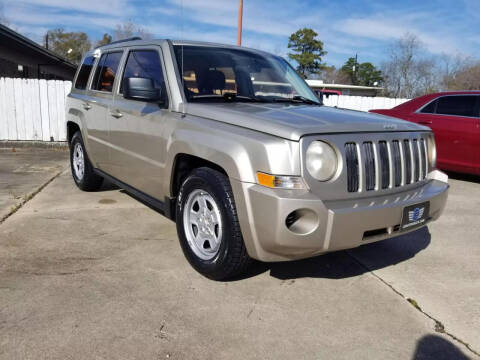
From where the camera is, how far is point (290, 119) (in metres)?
2.90

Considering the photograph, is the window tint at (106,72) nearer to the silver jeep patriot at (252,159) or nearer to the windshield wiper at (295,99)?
the silver jeep patriot at (252,159)

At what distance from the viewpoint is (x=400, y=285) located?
3.31 m

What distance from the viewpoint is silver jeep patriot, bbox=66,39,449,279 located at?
2641 mm

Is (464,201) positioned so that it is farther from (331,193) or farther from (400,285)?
(331,193)

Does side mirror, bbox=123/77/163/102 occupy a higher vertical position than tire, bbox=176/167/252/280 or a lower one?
higher

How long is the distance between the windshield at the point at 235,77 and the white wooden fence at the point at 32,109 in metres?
7.25

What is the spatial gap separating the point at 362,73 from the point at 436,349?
78832 mm

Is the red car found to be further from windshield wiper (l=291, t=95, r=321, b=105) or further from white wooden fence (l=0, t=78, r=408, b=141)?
white wooden fence (l=0, t=78, r=408, b=141)

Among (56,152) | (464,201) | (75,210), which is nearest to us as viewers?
(75,210)

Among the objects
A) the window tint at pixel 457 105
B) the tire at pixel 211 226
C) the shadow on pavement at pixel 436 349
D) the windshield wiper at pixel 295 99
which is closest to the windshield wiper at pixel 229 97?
the windshield wiper at pixel 295 99

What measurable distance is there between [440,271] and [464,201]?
2.87 m

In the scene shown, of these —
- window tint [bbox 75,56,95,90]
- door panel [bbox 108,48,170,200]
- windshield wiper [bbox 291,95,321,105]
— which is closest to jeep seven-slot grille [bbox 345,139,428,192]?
windshield wiper [bbox 291,95,321,105]

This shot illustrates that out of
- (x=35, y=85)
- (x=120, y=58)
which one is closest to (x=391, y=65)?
(x=35, y=85)

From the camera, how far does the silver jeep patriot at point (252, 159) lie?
2641 mm
